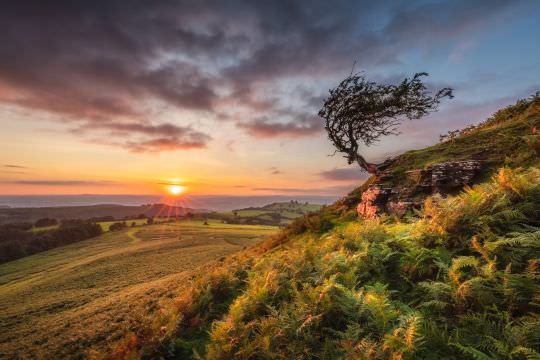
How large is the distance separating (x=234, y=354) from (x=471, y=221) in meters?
7.12

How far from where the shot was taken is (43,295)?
2312 centimetres

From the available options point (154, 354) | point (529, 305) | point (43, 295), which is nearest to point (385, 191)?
point (529, 305)

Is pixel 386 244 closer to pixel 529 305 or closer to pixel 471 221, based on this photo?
pixel 471 221

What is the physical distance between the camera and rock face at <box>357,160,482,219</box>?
12.0 m

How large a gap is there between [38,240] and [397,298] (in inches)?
3266

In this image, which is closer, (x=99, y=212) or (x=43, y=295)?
(x=43, y=295)

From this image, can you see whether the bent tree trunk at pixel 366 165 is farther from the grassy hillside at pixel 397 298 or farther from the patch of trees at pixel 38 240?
the patch of trees at pixel 38 240

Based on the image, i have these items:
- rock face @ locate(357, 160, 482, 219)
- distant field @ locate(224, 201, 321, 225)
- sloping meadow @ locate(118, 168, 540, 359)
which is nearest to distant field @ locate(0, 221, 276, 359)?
sloping meadow @ locate(118, 168, 540, 359)

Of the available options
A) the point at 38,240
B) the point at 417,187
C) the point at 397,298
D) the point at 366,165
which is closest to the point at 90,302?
the point at 397,298

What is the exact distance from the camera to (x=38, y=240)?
61.7 m

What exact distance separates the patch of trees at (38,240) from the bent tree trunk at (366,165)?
74949mm

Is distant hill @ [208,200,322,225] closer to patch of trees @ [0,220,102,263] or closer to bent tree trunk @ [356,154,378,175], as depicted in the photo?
patch of trees @ [0,220,102,263]

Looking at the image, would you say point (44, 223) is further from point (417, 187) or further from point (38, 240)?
point (417, 187)

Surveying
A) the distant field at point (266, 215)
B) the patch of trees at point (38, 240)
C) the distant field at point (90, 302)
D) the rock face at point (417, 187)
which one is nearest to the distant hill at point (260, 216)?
the distant field at point (266, 215)
